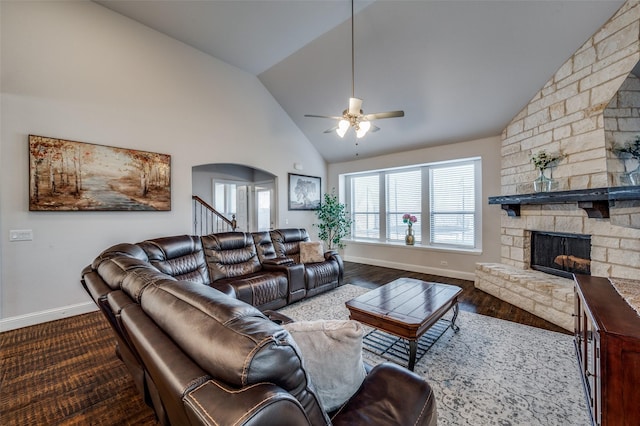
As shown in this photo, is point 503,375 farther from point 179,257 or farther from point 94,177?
point 94,177

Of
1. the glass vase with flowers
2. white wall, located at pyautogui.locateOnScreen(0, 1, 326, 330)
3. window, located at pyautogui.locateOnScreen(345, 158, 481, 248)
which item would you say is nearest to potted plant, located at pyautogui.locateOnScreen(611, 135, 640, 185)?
window, located at pyautogui.locateOnScreen(345, 158, 481, 248)

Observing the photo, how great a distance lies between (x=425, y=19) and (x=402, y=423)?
412cm

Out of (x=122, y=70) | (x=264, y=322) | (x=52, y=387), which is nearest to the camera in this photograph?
(x=264, y=322)

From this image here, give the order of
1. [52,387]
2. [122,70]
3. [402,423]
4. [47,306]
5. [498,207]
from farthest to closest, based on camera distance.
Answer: [498,207]
[122,70]
[47,306]
[52,387]
[402,423]

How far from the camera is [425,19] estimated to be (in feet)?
10.8

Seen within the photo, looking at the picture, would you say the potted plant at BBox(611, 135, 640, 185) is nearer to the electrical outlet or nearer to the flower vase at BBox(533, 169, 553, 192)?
the flower vase at BBox(533, 169, 553, 192)

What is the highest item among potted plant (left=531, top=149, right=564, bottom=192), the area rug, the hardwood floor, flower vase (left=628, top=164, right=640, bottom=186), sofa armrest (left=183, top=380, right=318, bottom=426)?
potted plant (left=531, top=149, right=564, bottom=192)

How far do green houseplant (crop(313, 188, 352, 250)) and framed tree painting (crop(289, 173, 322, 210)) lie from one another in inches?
10.2

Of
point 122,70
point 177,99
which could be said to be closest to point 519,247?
point 177,99

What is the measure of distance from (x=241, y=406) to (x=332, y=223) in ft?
19.4

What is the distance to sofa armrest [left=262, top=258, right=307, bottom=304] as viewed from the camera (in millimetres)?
3568

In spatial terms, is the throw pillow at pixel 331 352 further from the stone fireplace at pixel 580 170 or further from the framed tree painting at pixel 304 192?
the framed tree painting at pixel 304 192

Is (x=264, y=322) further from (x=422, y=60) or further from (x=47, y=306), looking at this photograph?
(x=422, y=60)

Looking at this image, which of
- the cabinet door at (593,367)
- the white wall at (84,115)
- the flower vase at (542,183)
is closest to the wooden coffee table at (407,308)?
the cabinet door at (593,367)
